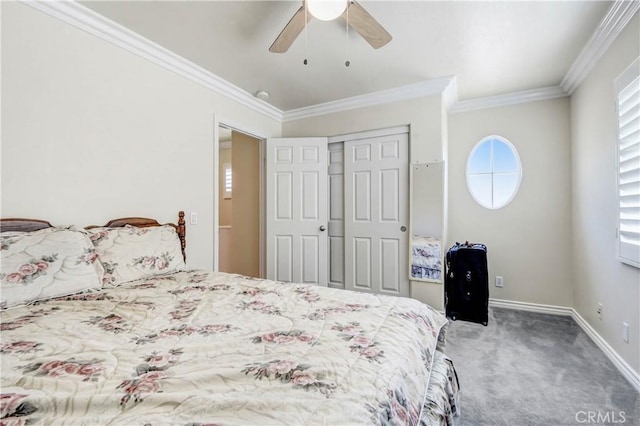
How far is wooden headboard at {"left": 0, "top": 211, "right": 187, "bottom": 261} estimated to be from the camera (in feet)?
5.16

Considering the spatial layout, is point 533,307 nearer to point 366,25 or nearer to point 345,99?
point 345,99

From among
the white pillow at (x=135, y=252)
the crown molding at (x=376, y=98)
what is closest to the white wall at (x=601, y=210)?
the crown molding at (x=376, y=98)

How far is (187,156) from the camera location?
2654 mm

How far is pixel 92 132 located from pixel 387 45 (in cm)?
238

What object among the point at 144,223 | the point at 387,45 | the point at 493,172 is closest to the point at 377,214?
the point at 493,172

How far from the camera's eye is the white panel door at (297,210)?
357 centimetres

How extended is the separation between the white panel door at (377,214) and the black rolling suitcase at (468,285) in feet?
1.63

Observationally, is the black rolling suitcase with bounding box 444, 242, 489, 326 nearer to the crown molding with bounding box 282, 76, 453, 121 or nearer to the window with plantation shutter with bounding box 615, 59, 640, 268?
the window with plantation shutter with bounding box 615, 59, 640, 268

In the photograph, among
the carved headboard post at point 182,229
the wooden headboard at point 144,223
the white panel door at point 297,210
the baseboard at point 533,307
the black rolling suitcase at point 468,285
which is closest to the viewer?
the wooden headboard at point 144,223

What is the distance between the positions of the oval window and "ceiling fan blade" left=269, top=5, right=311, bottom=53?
2790 mm

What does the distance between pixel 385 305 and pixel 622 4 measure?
2.53 metres

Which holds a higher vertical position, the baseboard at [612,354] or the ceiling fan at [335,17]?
the ceiling fan at [335,17]

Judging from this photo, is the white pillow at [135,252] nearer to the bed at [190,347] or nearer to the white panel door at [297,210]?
the bed at [190,347]

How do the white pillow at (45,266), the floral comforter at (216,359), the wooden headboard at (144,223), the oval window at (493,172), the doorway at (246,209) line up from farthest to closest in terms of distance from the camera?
the doorway at (246,209) < the oval window at (493,172) < the wooden headboard at (144,223) < the white pillow at (45,266) < the floral comforter at (216,359)
